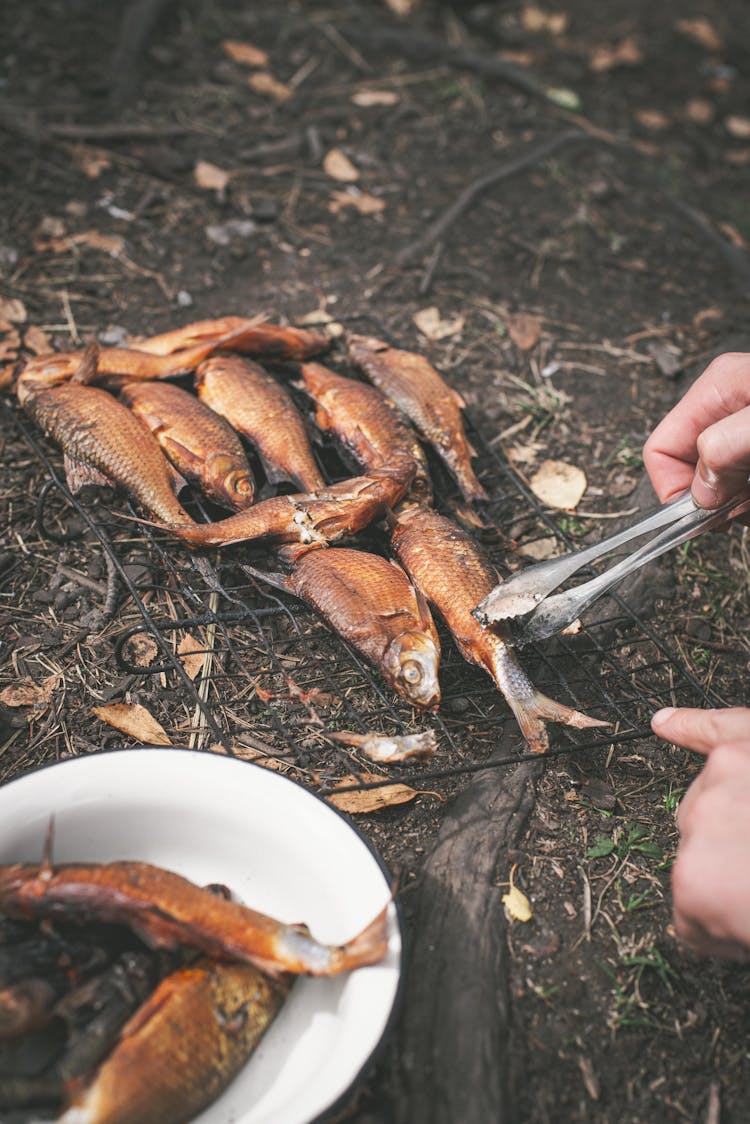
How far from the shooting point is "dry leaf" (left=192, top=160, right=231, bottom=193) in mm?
5723

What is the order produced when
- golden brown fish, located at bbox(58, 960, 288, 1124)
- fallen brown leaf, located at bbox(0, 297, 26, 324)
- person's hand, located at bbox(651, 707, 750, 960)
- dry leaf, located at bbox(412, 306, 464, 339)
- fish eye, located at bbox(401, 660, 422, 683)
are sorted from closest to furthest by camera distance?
golden brown fish, located at bbox(58, 960, 288, 1124)
person's hand, located at bbox(651, 707, 750, 960)
fish eye, located at bbox(401, 660, 422, 683)
fallen brown leaf, located at bbox(0, 297, 26, 324)
dry leaf, located at bbox(412, 306, 464, 339)

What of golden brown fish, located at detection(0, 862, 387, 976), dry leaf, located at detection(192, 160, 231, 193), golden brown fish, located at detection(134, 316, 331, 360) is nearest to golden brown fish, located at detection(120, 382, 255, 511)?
golden brown fish, located at detection(134, 316, 331, 360)

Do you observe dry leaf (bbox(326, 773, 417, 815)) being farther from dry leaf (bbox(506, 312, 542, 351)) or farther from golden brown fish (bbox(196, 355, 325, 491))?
dry leaf (bbox(506, 312, 542, 351))

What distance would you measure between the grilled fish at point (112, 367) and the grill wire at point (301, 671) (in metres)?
0.59

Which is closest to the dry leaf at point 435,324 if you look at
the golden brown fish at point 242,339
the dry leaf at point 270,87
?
the golden brown fish at point 242,339

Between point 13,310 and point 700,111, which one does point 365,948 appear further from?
point 700,111

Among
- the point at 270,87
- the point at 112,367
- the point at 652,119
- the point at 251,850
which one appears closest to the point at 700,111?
the point at 652,119

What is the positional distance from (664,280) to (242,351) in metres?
3.11

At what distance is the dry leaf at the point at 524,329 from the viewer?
5.06 metres

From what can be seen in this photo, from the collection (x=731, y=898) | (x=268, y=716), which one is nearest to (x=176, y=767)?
(x=268, y=716)

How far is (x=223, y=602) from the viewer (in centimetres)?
344

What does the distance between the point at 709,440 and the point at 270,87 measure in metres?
5.55

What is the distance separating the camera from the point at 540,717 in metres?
2.81

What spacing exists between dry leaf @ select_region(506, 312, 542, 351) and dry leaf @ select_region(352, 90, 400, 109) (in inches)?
106
